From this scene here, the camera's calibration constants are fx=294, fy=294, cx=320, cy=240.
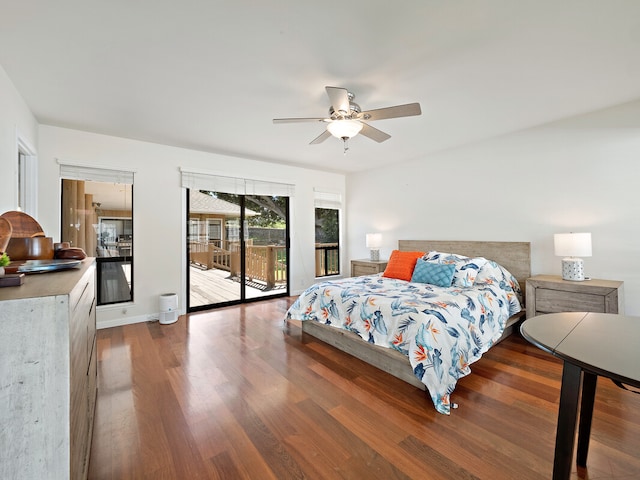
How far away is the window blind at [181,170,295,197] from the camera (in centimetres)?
430

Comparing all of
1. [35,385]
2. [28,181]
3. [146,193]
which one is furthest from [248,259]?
[35,385]

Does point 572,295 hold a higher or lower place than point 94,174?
lower

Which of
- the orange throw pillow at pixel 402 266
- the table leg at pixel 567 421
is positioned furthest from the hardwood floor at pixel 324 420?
the orange throw pillow at pixel 402 266

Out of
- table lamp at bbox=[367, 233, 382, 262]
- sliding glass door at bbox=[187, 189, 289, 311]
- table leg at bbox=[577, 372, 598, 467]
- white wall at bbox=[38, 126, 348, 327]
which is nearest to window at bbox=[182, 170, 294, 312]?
sliding glass door at bbox=[187, 189, 289, 311]

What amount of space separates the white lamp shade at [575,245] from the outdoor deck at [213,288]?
13.9 ft

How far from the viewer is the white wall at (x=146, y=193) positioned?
134 inches

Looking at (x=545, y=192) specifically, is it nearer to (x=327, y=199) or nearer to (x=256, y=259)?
(x=327, y=199)

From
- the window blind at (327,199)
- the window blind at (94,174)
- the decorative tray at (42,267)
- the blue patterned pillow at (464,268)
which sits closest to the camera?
the decorative tray at (42,267)

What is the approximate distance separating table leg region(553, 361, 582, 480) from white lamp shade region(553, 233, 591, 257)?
2448 mm

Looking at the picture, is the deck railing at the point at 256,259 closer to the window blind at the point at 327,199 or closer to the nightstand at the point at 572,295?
the window blind at the point at 327,199

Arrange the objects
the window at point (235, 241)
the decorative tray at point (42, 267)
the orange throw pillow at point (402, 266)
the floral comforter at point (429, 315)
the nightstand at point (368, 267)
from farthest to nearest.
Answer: the nightstand at point (368, 267) < the window at point (235, 241) < the orange throw pillow at point (402, 266) < the floral comforter at point (429, 315) < the decorative tray at point (42, 267)

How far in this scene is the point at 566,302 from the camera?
9.86 ft

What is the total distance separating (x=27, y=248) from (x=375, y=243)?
14.6 ft

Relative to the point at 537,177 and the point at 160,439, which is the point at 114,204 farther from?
the point at 537,177
